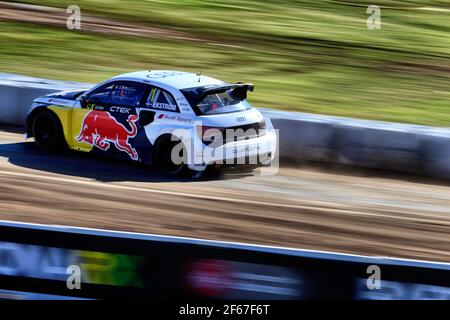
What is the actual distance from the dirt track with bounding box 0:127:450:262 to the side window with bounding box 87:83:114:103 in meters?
0.91

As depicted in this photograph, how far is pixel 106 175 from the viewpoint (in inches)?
497

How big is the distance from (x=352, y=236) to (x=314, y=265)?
3.87m

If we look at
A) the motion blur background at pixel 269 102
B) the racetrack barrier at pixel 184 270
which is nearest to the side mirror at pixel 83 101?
the motion blur background at pixel 269 102

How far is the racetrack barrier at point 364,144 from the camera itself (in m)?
13.4

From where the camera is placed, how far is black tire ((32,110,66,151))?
13625mm

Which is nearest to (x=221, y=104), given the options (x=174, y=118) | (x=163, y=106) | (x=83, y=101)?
(x=174, y=118)

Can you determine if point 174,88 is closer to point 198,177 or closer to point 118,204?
point 198,177

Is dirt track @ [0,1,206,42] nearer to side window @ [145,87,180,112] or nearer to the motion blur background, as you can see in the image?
the motion blur background

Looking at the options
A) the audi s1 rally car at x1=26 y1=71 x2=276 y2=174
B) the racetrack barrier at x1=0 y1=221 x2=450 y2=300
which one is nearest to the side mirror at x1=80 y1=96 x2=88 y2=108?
the audi s1 rally car at x1=26 y1=71 x2=276 y2=174

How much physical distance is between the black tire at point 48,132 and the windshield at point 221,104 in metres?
2.43

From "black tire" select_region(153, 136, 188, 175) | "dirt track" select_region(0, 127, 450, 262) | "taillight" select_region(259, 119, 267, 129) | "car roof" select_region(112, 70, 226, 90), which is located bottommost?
"dirt track" select_region(0, 127, 450, 262)

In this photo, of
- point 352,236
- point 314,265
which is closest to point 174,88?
point 352,236

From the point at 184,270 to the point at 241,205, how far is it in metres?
4.64

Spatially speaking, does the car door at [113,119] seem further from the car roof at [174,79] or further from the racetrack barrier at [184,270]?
the racetrack barrier at [184,270]
